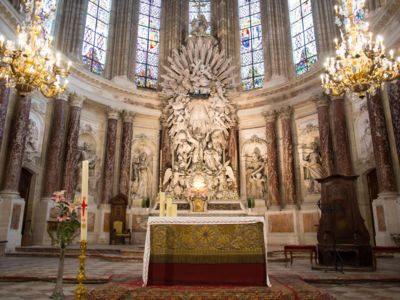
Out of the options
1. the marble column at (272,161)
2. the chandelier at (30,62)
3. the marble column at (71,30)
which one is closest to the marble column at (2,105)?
the chandelier at (30,62)

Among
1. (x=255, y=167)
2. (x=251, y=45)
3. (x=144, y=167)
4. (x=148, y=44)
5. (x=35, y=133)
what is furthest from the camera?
(x=148, y=44)

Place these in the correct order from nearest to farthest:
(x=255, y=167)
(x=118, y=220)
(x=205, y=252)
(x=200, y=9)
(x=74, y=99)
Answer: (x=205, y=252) < (x=118, y=220) < (x=74, y=99) < (x=255, y=167) < (x=200, y=9)

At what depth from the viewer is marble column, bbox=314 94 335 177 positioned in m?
12.2

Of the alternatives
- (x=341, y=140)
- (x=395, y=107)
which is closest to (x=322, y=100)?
(x=341, y=140)

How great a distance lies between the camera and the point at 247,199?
45.5 feet

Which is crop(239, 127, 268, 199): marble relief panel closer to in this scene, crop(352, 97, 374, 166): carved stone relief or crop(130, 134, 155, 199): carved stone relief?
crop(352, 97, 374, 166): carved stone relief

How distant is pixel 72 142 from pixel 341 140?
10.2 metres

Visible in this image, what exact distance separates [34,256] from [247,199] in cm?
821

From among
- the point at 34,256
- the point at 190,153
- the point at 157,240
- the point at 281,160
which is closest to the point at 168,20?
the point at 190,153

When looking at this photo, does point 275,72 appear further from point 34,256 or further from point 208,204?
point 34,256

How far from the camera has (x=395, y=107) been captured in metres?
9.24

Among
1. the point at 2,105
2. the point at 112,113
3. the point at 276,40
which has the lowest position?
the point at 2,105

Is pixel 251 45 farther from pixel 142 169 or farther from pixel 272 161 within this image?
pixel 142 169

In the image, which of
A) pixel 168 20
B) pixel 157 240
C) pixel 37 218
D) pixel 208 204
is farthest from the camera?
pixel 168 20
